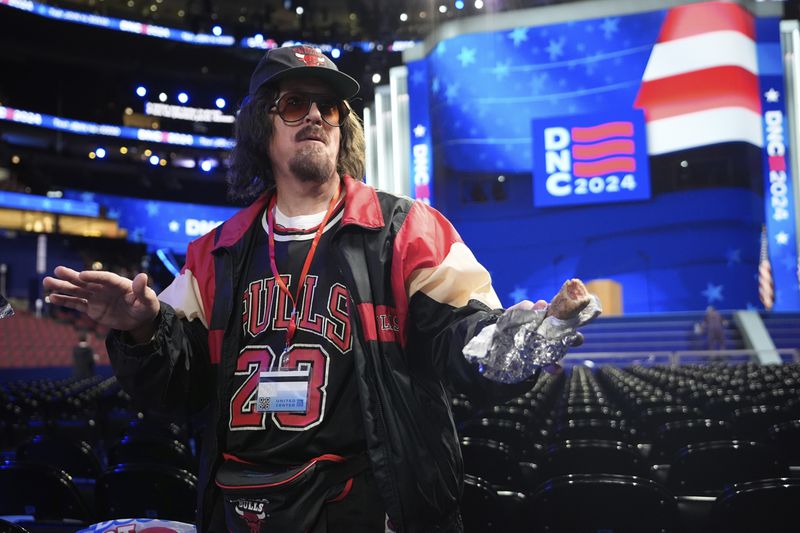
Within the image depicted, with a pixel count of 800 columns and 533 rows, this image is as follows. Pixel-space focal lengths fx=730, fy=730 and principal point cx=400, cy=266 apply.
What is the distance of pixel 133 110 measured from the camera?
2875 cm

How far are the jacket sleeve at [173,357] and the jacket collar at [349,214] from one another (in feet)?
0.52

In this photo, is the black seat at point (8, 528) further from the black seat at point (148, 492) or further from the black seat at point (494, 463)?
the black seat at point (494, 463)

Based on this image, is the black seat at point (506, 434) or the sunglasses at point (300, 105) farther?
the black seat at point (506, 434)

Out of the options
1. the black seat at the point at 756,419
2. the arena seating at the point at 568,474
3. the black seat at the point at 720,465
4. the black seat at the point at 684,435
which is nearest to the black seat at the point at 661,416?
the arena seating at the point at 568,474

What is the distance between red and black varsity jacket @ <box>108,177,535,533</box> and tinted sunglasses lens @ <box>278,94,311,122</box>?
0.24m

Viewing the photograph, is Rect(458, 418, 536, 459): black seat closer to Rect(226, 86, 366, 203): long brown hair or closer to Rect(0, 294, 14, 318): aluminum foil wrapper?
Rect(226, 86, 366, 203): long brown hair

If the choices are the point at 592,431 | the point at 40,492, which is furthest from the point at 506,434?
the point at 40,492

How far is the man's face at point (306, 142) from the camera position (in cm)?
201

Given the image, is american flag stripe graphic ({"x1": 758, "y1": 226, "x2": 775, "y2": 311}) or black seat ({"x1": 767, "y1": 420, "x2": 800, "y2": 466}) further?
american flag stripe graphic ({"x1": 758, "y1": 226, "x2": 775, "y2": 311})

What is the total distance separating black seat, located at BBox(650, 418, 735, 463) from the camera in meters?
4.33

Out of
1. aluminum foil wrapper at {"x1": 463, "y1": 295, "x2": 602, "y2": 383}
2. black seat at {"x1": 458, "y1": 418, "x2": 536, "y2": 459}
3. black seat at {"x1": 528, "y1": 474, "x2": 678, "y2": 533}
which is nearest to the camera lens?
aluminum foil wrapper at {"x1": 463, "y1": 295, "x2": 602, "y2": 383}

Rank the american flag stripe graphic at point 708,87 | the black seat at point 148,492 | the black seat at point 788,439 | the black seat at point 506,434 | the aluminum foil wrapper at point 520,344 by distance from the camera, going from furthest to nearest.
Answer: the american flag stripe graphic at point 708,87
the black seat at point 506,434
the black seat at point 788,439
the black seat at point 148,492
the aluminum foil wrapper at point 520,344

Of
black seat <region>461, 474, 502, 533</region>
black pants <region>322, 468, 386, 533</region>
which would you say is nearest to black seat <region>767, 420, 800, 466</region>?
black seat <region>461, 474, 502, 533</region>

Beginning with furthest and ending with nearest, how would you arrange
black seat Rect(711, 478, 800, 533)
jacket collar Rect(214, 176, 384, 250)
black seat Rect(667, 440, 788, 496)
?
black seat Rect(667, 440, 788, 496) < black seat Rect(711, 478, 800, 533) < jacket collar Rect(214, 176, 384, 250)
